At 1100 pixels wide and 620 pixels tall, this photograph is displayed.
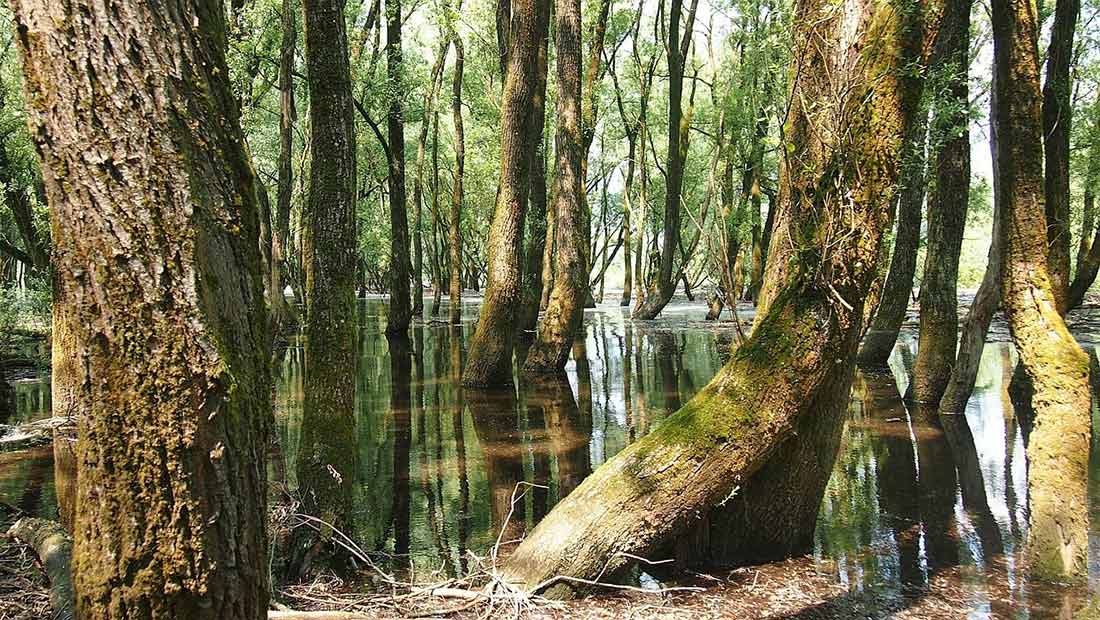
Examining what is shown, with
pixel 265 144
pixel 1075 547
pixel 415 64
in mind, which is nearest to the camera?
pixel 1075 547

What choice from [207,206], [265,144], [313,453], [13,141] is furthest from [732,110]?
[207,206]

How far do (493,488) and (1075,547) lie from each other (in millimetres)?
4607

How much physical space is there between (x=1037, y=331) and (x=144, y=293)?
5.35m

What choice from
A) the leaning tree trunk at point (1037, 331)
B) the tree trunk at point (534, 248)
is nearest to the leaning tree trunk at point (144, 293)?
the leaning tree trunk at point (1037, 331)

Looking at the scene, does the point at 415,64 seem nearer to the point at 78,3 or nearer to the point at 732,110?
the point at 732,110

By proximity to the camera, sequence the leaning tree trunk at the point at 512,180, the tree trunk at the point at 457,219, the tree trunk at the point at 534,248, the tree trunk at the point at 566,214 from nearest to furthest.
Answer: the leaning tree trunk at the point at 512,180
the tree trunk at the point at 566,214
the tree trunk at the point at 534,248
the tree trunk at the point at 457,219

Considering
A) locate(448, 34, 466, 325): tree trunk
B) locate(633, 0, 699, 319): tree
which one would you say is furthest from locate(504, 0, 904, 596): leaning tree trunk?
locate(448, 34, 466, 325): tree trunk

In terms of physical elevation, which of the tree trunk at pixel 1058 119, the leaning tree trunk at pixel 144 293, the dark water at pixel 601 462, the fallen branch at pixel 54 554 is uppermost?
the tree trunk at pixel 1058 119

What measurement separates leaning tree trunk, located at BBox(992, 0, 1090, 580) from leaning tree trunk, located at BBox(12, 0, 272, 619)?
16.4ft

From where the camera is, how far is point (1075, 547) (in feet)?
16.5

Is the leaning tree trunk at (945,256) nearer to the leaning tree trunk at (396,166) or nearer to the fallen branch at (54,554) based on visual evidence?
the fallen branch at (54,554)

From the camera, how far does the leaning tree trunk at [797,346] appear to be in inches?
191

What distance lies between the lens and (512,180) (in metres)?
12.4

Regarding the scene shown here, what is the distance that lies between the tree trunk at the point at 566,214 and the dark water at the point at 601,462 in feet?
2.75
